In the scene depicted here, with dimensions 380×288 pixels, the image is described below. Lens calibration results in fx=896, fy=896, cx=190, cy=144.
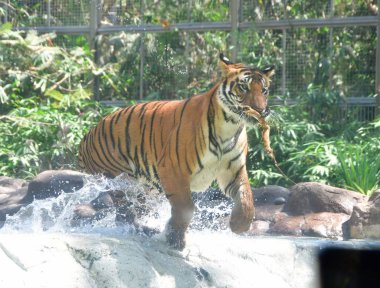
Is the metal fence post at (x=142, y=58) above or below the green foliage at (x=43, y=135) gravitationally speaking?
above

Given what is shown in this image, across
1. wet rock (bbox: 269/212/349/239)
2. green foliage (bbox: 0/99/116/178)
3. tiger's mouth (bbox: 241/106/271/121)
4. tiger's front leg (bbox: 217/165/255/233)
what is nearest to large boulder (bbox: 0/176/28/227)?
green foliage (bbox: 0/99/116/178)

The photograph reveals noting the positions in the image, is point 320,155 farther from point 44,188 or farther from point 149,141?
point 149,141

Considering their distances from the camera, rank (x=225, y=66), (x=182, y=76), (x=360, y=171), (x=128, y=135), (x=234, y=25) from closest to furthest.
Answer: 1. (x=225, y=66)
2. (x=128, y=135)
3. (x=360, y=171)
4. (x=234, y=25)
5. (x=182, y=76)

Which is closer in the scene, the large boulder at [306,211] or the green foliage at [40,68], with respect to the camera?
the large boulder at [306,211]

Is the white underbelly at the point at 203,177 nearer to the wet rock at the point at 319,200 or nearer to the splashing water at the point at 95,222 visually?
the splashing water at the point at 95,222

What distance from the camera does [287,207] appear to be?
7.82 meters

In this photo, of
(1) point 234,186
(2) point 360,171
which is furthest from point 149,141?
(2) point 360,171

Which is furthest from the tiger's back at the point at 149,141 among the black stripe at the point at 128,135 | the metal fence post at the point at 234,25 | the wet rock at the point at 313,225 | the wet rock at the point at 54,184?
the metal fence post at the point at 234,25

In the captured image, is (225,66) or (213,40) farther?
(213,40)

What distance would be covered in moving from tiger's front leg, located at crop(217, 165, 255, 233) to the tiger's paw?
0.34 meters

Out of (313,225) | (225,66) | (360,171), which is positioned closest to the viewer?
(225,66)

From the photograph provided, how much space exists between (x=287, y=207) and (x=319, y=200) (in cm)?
32

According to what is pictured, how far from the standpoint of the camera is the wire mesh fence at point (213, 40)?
10938 millimetres

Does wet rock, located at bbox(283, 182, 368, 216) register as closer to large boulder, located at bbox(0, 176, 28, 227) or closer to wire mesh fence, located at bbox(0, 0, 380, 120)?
large boulder, located at bbox(0, 176, 28, 227)
